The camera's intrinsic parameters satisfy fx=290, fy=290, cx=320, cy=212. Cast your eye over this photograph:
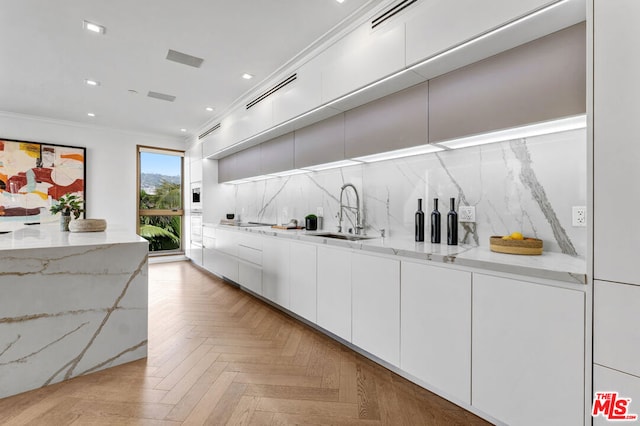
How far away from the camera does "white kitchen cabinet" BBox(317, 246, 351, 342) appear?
85.8 inches

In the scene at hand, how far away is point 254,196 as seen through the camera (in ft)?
15.2

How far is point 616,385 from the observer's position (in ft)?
3.46

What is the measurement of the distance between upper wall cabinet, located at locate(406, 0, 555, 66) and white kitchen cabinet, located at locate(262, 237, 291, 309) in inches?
76.4

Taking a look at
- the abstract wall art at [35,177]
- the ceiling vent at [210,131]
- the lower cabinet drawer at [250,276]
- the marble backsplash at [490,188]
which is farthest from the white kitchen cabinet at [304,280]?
the abstract wall art at [35,177]

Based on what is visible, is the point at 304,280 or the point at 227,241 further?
the point at 227,241

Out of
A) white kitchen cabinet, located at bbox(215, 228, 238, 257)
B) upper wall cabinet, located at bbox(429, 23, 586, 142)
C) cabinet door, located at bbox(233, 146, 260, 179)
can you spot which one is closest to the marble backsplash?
upper wall cabinet, located at bbox(429, 23, 586, 142)

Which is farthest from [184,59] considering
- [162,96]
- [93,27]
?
[162,96]

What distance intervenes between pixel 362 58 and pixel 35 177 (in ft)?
18.4

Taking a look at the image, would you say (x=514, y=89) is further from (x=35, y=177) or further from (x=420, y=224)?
(x=35, y=177)

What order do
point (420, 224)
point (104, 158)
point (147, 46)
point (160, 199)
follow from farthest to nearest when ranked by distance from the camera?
point (160, 199)
point (104, 158)
point (147, 46)
point (420, 224)

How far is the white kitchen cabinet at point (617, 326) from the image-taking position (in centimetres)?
102

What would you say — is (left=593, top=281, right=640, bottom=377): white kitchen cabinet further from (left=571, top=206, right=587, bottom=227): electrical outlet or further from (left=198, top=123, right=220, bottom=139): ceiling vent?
(left=198, top=123, right=220, bottom=139): ceiling vent

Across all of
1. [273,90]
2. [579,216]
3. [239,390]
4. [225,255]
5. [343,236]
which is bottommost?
[239,390]

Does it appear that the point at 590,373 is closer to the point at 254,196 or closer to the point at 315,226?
the point at 315,226
